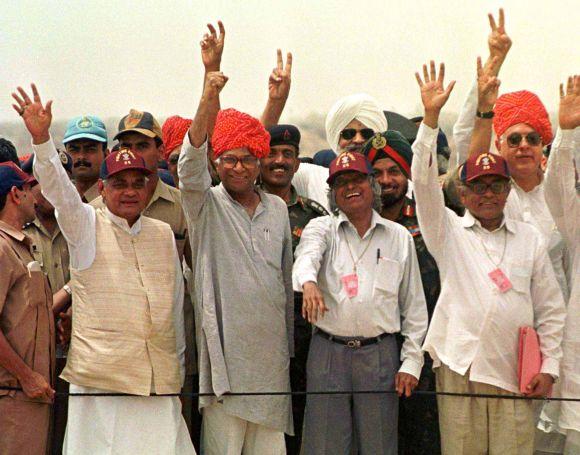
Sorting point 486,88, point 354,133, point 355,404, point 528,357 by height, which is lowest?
→ point 355,404

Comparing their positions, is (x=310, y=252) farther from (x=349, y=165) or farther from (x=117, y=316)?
(x=117, y=316)

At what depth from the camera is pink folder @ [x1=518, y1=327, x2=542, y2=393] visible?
4219mm

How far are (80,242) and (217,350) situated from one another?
0.69 meters

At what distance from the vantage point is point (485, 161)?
175 inches

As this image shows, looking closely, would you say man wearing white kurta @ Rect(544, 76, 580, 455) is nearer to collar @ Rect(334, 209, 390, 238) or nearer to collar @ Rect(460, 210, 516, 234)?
collar @ Rect(460, 210, 516, 234)

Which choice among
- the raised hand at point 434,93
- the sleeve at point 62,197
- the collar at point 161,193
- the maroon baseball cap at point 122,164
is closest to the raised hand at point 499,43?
the raised hand at point 434,93

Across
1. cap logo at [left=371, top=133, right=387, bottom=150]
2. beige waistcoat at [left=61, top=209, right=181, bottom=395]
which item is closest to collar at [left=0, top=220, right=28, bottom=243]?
beige waistcoat at [left=61, top=209, right=181, bottom=395]

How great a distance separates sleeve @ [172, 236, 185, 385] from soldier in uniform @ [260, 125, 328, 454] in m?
0.59

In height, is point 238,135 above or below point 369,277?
above

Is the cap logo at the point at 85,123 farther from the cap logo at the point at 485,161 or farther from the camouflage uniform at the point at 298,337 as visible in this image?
the cap logo at the point at 485,161

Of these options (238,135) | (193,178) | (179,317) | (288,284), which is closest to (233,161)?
(238,135)

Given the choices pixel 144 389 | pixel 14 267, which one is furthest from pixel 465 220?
pixel 14 267

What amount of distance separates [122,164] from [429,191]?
1.25 meters

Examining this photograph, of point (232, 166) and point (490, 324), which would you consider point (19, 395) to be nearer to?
point (232, 166)
